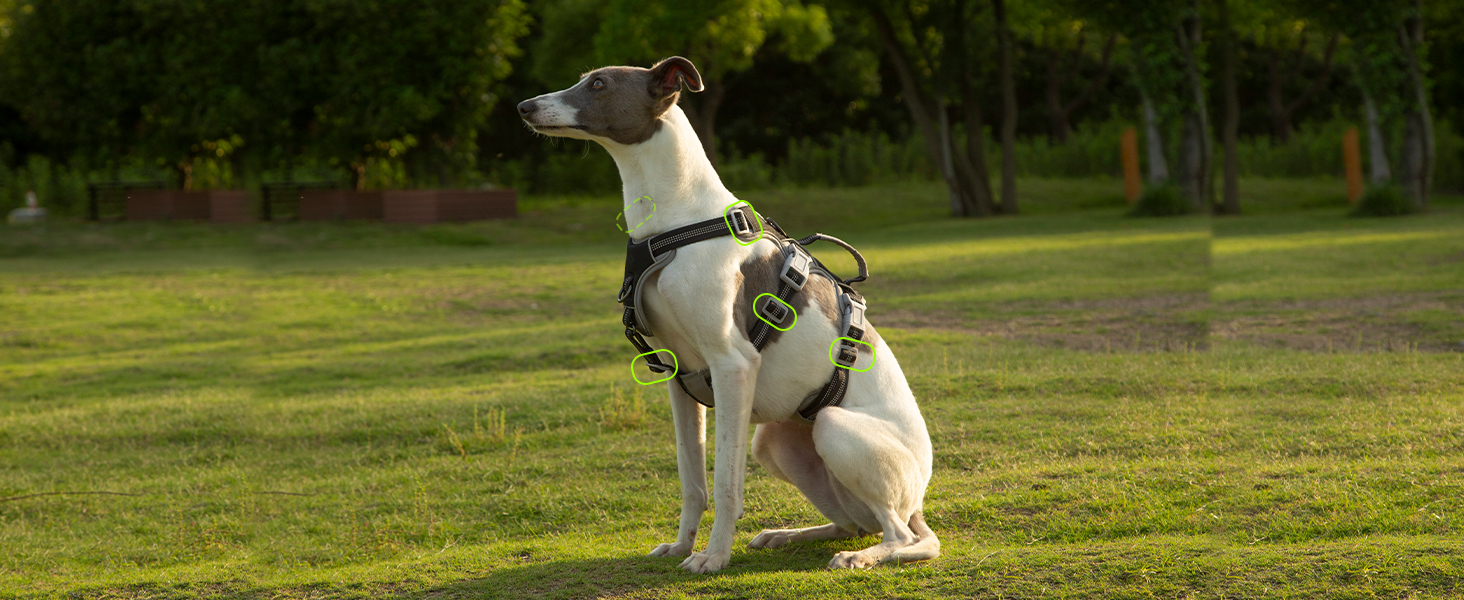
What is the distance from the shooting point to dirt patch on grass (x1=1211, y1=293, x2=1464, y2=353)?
30.5 ft

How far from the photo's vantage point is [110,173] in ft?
96.1

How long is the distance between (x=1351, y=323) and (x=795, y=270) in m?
8.24

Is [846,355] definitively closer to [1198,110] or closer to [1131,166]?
[1198,110]

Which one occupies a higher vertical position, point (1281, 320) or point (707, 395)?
point (707, 395)

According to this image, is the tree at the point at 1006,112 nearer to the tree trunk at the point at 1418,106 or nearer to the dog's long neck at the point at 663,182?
the tree trunk at the point at 1418,106

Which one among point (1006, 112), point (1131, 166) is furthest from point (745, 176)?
point (1131, 166)

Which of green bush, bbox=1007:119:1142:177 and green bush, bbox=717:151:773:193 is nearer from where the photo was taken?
green bush, bbox=717:151:773:193

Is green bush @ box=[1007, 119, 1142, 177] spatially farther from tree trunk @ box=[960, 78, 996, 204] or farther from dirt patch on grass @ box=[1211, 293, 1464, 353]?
dirt patch on grass @ box=[1211, 293, 1464, 353]

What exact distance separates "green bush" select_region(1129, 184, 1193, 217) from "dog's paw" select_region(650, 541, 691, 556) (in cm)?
A: 2237

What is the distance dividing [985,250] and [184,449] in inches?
534

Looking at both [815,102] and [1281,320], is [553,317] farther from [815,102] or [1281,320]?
[815,102]

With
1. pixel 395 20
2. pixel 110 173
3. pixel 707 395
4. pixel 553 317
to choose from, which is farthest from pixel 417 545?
pixel 110 173

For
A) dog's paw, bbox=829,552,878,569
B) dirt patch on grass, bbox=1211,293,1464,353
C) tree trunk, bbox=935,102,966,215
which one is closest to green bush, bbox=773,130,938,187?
tree trunk, bbox=935,102,966,215

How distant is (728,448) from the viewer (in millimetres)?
4141
